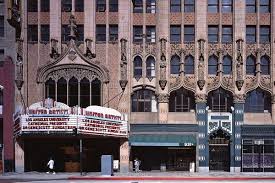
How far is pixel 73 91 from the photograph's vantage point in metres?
54.2

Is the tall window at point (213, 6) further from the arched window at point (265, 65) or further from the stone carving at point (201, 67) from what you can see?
the arched window at point (265, 65)

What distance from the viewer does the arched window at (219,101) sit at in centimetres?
5469

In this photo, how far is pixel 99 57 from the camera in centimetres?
5438

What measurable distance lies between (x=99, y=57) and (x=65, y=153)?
10493 millimetres

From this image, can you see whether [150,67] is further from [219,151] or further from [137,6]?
[219,151]

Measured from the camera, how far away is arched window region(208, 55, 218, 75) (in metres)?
54.8

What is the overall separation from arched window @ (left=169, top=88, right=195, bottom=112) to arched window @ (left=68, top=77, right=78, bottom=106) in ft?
31.6

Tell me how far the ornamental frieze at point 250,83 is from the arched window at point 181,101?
5607 mm

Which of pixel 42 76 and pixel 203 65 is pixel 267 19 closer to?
pixel 203 65

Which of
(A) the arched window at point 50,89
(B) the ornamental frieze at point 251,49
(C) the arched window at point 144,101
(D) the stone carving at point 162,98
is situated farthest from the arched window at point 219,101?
(A) the arched window at point 50,89

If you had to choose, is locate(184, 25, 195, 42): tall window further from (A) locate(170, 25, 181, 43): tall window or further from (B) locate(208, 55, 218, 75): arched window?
(B) locate(208, 55, 218, 75): arched window

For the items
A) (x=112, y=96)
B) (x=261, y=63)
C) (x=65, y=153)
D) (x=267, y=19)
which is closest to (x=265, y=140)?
(x=261, y=63)

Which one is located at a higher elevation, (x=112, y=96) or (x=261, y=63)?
(x=261, y=63)

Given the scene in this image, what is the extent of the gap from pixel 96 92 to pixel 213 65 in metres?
12.3
